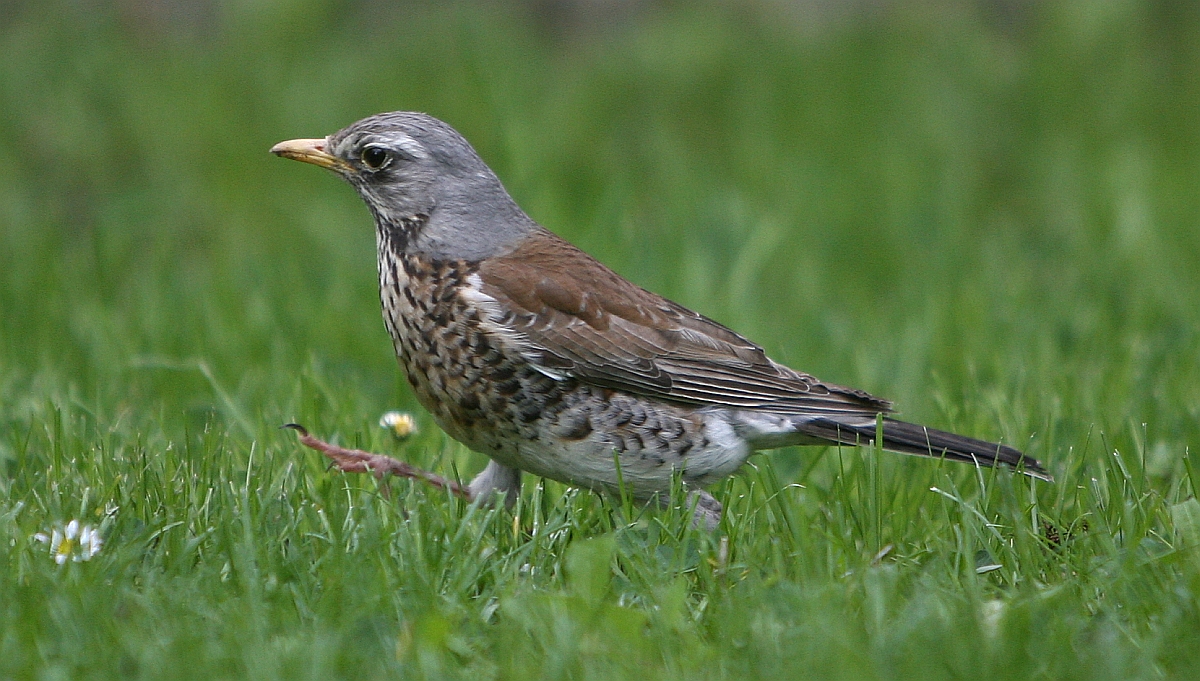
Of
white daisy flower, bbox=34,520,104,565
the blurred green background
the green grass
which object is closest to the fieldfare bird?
the green grass

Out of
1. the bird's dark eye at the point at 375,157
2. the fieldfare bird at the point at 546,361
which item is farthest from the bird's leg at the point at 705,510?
the bird's dark eye at the point at 375,157

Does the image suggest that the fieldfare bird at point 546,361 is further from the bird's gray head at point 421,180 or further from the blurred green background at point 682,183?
the blurred green background at point 682,183

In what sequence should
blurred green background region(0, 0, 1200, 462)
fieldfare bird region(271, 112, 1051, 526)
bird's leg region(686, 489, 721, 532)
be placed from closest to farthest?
bird's leg region(686, 489, 721, 532), fieldfare bird region(271, 112, 1051, 526), blurred green background region(0, 0, 1200, 462)

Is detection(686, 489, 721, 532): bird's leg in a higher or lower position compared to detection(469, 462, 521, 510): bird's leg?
higher

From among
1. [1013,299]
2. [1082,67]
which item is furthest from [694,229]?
[1082,67]

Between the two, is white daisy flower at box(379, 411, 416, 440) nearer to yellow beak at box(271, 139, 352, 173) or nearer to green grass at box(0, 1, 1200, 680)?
green grass at box(0, 1, 1200, 680)

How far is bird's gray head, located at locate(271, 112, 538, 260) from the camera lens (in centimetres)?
474

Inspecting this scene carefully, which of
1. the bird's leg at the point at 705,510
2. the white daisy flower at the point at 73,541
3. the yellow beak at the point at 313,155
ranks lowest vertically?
the white daisy flower at the point at 73,541

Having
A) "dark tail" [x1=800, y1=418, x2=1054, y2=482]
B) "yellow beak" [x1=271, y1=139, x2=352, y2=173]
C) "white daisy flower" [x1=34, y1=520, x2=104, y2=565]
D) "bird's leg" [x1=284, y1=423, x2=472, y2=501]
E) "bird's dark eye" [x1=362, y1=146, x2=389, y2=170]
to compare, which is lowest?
"white daisy flower" [x1=34, y1=520, x2=104, y2=565]

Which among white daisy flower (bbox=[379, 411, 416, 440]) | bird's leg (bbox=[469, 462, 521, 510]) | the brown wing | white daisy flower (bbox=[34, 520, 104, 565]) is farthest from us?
white daisy flower (bbox=[379, 411, 416, 440])

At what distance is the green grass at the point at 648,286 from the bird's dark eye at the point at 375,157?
878 millimetres

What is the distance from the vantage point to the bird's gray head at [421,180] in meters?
4.74

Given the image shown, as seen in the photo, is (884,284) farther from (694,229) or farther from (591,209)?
(591,209)

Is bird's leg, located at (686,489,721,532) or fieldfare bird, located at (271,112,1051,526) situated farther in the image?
fieldfare bird, located at (271,112,1051,526)
